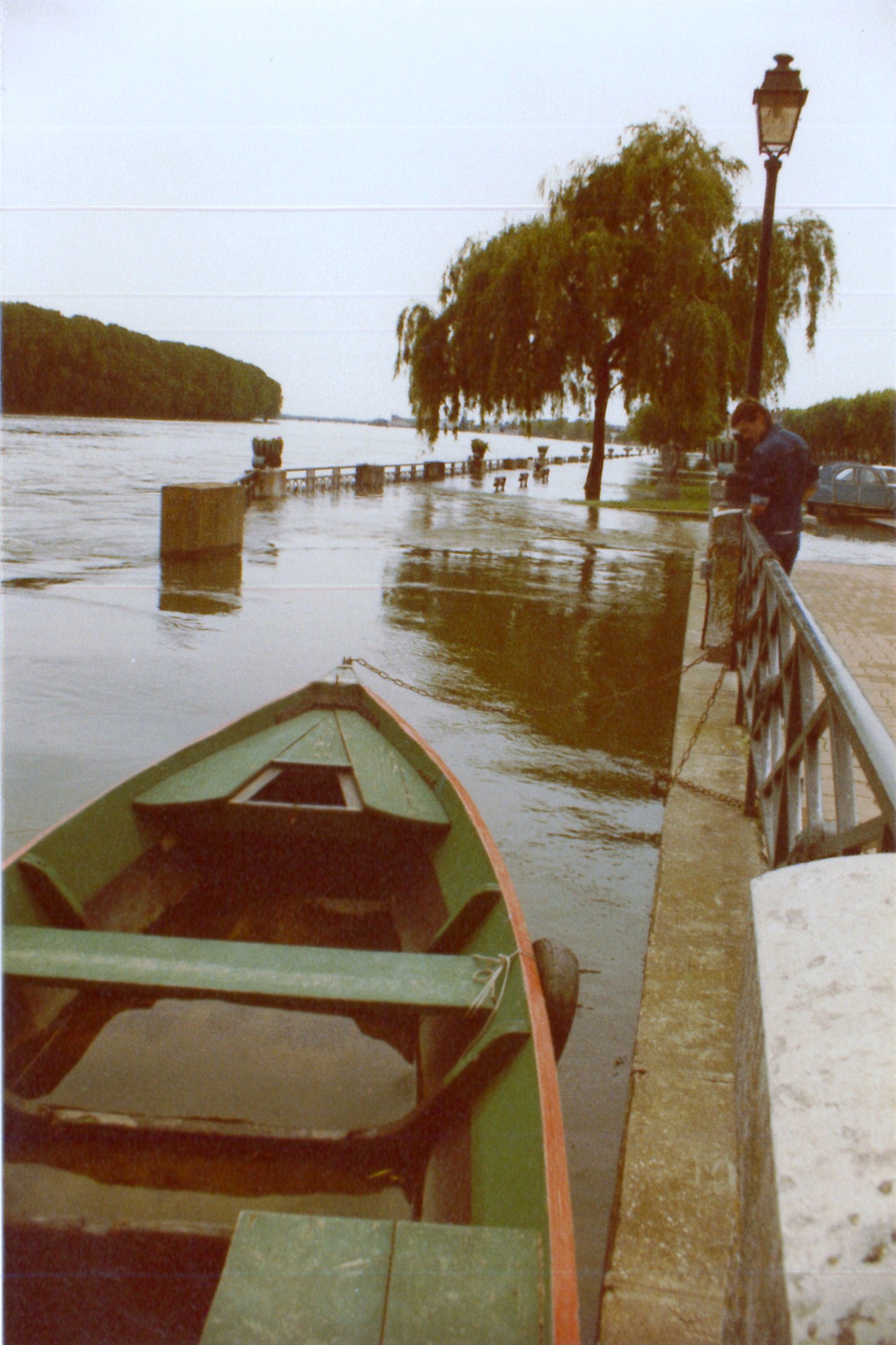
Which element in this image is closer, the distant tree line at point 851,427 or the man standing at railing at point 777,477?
the man standing at railing at point 777,477

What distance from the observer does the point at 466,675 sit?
29.0ft

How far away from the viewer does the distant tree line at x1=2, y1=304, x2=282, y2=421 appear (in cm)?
7662

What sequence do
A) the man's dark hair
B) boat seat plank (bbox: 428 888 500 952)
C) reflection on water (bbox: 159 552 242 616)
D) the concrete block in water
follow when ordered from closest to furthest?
1. boat seat plank (bbox: 428 888 500 952)
2. the man's dark hair
3. reflection on water (bbox: 159 552 242 616)
4. the concrete block in water

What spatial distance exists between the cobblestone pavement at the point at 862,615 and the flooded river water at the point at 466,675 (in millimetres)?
1428

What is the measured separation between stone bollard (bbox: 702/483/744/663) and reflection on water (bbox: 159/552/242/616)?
5561 millimetres

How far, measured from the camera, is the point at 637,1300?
2344 mm

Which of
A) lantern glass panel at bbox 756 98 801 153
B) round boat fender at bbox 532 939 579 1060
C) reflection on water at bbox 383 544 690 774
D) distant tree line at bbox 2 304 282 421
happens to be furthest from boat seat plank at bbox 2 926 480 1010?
distant tree line at bbox 2 304 282 421

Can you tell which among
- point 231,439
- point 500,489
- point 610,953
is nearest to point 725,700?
point 610,953

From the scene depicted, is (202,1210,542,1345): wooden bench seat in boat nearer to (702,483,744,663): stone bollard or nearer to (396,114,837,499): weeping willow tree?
(702,483,744,663): stone bollard

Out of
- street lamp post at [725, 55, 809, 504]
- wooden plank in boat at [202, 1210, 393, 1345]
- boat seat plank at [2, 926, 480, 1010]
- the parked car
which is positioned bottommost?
wooden plank in boat at [202, 1210, 393, 1345]

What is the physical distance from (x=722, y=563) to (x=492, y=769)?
2.94m

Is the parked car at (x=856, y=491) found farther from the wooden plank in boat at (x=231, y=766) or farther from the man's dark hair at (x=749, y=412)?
the wooden plank in boat at (x=231, y=766)

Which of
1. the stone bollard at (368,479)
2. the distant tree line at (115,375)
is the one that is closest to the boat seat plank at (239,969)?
the stone bollard at (368,479)

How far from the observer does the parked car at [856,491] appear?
26.9 metres
